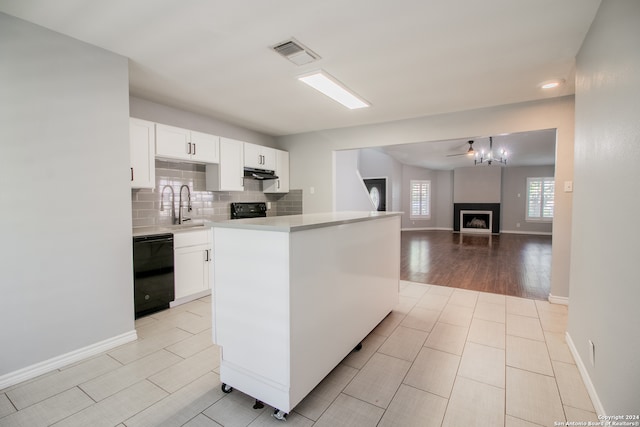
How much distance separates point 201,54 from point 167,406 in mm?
2640

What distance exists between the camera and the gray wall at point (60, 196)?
1931mm

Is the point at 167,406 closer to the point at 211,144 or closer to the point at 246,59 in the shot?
the point at 246,59

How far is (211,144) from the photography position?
4035 millimetres

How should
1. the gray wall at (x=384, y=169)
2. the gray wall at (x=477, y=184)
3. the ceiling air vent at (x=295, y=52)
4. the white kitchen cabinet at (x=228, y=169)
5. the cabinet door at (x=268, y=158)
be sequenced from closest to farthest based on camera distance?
the ceiling air vent at (x=295, y=52), the white kitchen cabinet at (x=228, y=169), the cabinet door at (x=268, y=158), the gray wall at (x=384, y=169), the gray wall at (x=477, y=184)

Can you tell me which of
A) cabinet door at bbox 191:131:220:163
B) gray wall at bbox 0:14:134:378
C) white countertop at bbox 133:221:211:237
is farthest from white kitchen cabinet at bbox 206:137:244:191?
gray wall at bbox 0:14:134:378

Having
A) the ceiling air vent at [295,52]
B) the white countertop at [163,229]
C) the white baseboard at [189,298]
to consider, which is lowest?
the white baseboard at [189,298]

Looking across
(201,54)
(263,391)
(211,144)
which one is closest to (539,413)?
(263,391)

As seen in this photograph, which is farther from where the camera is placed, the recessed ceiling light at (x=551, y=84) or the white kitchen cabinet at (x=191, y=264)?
the white kitchen cabinet at (x=191, y=264)

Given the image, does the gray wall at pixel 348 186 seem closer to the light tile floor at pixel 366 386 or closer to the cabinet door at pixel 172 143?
the cabinet door at pixel 172 143

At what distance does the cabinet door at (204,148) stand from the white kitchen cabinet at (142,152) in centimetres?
56

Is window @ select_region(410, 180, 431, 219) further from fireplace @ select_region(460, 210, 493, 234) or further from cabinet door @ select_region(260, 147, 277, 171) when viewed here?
cabinet door @ select_region(260, 147, 277, 171)

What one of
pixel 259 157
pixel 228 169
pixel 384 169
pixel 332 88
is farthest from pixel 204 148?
pixel 384 169

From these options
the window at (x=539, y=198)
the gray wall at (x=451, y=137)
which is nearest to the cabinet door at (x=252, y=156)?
the gray wall at (x=451, y=137)

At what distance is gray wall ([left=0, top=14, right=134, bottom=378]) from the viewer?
193 cm
